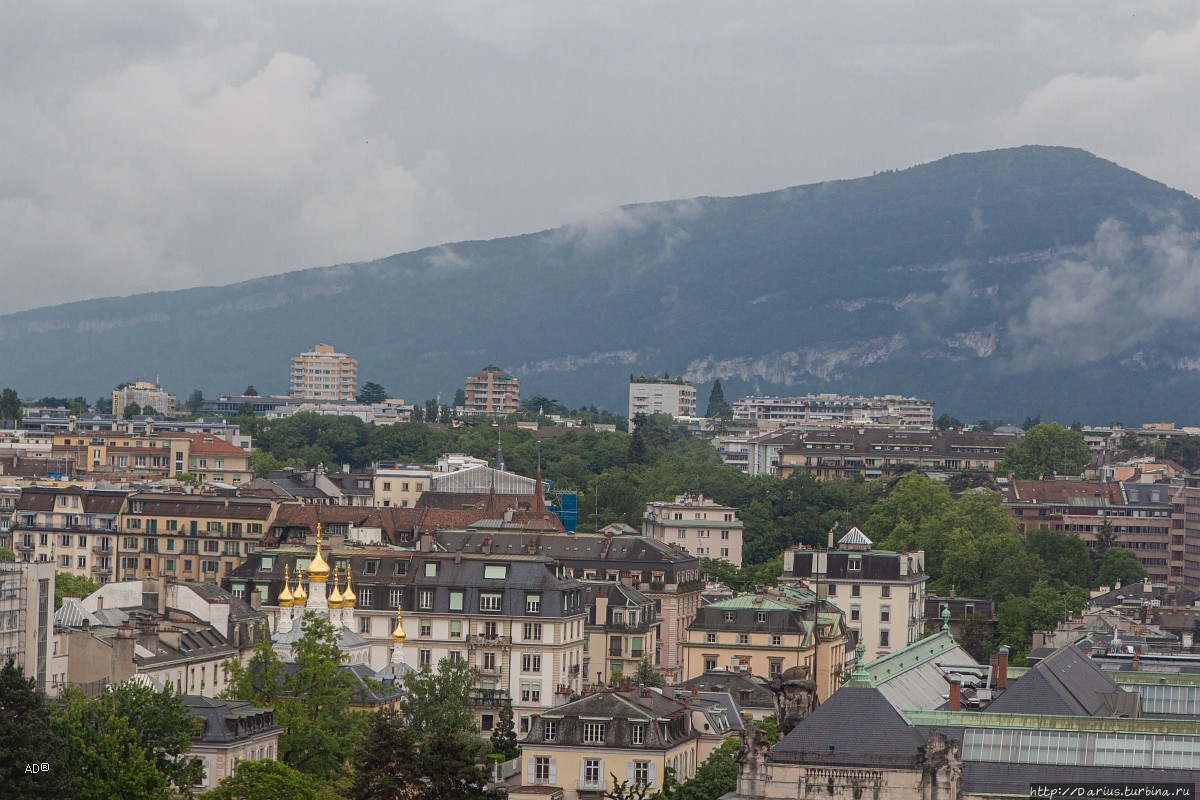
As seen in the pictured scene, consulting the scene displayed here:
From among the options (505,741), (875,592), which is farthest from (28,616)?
(875,592)

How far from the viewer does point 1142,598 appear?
185500 mm

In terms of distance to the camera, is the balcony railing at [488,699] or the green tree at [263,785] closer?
the green tree at [263,785]

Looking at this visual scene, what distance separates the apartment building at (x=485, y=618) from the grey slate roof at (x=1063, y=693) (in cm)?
4352

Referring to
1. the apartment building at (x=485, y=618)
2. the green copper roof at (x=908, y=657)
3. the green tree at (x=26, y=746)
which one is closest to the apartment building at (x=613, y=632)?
the apartment building at (x=485, y=618)

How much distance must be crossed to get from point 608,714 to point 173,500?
9065 centimetres

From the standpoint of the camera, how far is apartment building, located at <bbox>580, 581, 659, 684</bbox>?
497 ft

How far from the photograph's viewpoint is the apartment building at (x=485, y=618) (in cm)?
14088

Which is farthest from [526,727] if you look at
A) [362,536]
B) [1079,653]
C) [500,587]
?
[362,536]

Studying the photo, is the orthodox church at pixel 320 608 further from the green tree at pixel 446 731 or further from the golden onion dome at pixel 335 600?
the green tree at pixel 446 731

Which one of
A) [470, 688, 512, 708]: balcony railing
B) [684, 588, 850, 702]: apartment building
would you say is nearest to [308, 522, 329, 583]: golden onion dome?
[470, 688, 512, 708]: balcony railing

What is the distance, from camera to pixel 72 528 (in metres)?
191

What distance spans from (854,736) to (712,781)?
73.2ft

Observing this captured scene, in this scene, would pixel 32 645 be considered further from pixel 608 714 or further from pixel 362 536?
pixel 362 536

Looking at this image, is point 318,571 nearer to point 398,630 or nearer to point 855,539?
point 398,630
